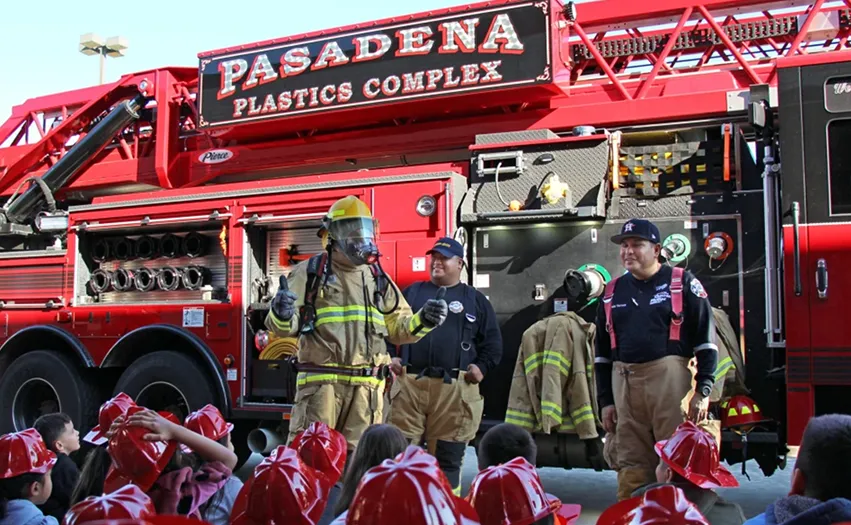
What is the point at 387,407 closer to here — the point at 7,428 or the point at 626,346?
the point at 626,346

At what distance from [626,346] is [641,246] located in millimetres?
534

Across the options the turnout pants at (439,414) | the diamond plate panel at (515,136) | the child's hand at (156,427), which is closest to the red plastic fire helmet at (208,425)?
the child's hand at (156,427)

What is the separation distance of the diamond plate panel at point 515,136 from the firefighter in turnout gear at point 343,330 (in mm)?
1950

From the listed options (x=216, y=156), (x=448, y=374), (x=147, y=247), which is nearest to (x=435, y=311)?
(x=448, y=374)

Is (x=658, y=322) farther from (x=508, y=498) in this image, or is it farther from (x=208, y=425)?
(x=508, y=498)

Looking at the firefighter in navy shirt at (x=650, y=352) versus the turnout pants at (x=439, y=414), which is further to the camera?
the turnout pants at (x=439, y=414)

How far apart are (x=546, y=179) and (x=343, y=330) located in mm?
2103

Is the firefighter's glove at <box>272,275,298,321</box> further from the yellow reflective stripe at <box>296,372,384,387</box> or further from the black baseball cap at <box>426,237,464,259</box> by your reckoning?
the black baseball cap at <box>426,237,464,259</box>

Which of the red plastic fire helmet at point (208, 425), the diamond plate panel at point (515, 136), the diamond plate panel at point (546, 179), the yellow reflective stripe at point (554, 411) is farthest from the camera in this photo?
the diamond plate panel at point (515, 136)

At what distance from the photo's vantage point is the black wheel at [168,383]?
6988 millimetres

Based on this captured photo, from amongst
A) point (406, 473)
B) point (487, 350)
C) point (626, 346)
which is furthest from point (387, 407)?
point (406, 473)

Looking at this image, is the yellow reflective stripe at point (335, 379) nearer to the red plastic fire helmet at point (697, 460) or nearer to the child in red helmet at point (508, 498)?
the red plastic fire helmet at point (697, 460)

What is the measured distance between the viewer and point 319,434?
3.42 m

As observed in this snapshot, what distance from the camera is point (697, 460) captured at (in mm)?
3047
